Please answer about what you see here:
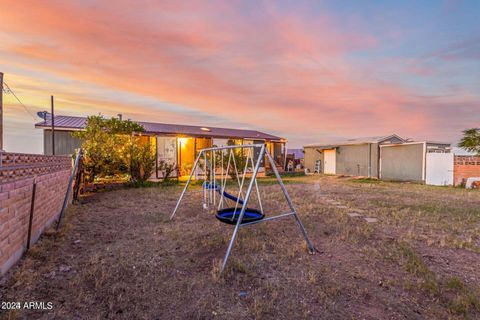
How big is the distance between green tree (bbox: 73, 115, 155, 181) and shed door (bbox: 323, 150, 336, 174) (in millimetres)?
14993

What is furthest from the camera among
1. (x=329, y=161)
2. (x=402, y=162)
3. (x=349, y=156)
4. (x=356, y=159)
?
(x=329, y=161)

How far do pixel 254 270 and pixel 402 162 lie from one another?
1588cm

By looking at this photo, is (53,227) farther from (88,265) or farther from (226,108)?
(226,108)

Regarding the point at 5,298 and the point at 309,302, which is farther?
the point at 309,302

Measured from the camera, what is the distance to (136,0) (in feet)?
21.2

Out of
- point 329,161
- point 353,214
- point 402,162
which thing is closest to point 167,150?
point 353,214

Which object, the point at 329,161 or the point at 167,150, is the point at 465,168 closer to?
the point at 329,161

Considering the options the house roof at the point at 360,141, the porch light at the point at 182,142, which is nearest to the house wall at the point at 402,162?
the house roof at the point at 360,141

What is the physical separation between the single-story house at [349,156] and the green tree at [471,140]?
4.12m

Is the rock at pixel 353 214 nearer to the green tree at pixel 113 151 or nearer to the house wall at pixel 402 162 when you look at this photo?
the green tree at pixel 113 151

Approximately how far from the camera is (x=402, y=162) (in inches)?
600

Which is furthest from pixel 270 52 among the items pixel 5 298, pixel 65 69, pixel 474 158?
pixel 474 158

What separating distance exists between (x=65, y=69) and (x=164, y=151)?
7.13 metres

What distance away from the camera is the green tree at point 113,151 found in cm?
949
